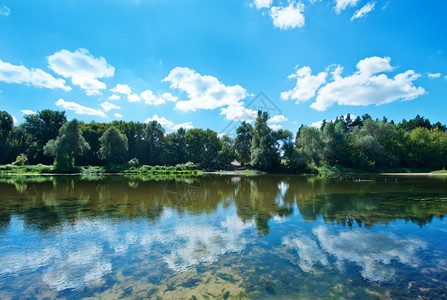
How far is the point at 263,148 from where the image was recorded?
177 ft

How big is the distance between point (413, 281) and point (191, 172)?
50605 millimetres

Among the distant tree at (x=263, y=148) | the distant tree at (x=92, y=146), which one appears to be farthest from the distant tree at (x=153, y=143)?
the distant tree at (x=263, y=148)

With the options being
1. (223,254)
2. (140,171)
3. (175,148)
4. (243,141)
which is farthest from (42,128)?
(223,254)

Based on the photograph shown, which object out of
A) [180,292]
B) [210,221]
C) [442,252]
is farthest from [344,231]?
[180,292]

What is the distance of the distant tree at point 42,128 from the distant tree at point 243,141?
50.5 meters

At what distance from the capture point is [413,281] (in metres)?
5.26

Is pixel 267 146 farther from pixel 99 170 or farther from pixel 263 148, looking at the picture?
pixel 99 170

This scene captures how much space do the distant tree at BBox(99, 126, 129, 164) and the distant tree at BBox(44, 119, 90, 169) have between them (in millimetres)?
4750

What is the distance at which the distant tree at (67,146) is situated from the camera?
156 feet

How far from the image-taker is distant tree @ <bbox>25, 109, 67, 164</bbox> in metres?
60.9

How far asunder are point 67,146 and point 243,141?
4491 centimetres

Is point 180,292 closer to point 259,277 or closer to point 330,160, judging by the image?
point 259,277

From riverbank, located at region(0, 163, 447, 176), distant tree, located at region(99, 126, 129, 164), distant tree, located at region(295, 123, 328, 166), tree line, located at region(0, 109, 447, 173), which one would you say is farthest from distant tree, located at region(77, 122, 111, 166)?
distant tree, located at region(295, 123, 328, 166)

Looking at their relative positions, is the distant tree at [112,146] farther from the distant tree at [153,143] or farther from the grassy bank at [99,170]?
the distant tree at [153,143]
